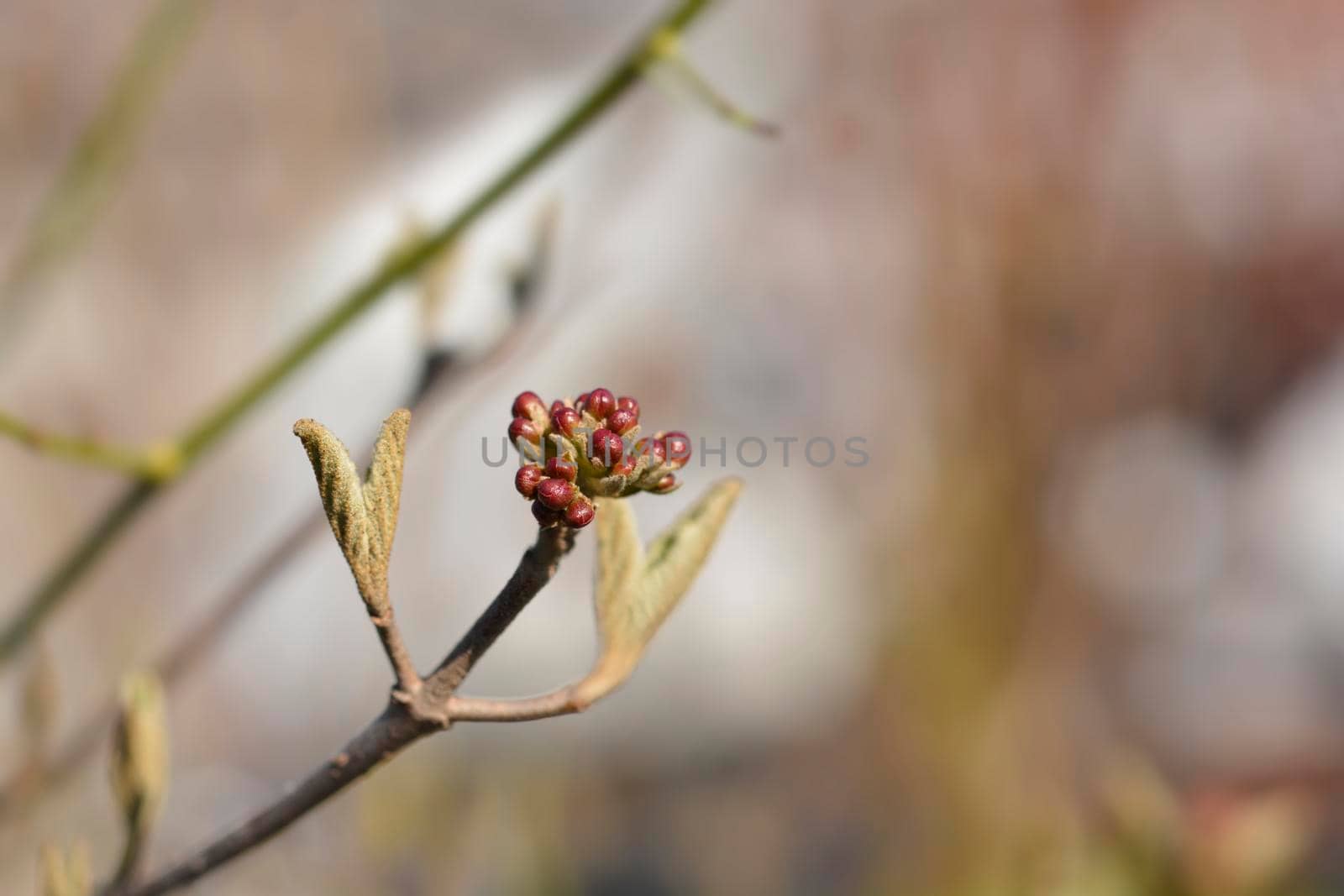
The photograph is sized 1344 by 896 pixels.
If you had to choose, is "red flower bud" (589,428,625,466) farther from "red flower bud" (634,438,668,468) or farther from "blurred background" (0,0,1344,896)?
"blurred background" (0,0,1344,896)

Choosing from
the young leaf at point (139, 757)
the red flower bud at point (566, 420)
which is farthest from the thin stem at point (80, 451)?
the red flower bud at point (566, 420)

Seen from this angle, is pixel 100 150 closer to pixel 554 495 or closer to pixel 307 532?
pixel 307 532

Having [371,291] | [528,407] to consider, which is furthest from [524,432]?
[371,291]

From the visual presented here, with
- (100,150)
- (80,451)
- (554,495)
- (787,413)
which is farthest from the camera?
(787,413)

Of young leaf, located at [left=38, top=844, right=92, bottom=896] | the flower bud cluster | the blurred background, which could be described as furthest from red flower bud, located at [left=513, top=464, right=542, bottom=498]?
the blurred background

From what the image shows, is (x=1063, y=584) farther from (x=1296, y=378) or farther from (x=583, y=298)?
(x=583, y=298)
